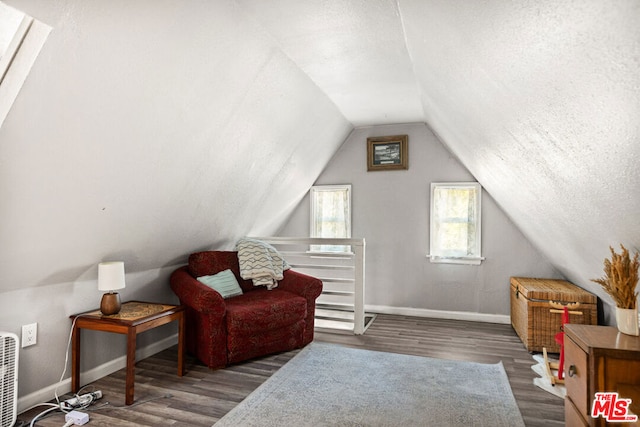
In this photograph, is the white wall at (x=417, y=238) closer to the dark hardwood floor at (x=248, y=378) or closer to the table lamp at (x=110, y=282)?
the dark hardwood floor at (x=248, y=378)

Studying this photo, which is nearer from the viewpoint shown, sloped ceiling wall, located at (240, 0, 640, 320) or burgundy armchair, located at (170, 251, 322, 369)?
sloped ceiling wall, located at (240, 0, 640, 320)

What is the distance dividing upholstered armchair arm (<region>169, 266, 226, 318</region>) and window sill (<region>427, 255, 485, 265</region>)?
2790 millimetres

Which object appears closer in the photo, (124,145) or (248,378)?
(124,145)

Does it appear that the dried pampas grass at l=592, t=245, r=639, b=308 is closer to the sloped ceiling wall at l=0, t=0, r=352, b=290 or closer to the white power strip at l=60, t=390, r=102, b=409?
the sloped ceiling wall at l=0, t=0, r=352, b=290

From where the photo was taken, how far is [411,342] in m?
3.75

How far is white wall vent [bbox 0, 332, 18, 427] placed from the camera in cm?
206

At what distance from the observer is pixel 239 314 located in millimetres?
3119

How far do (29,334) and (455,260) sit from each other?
4.20 meters

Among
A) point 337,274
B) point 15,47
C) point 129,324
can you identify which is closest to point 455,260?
point 337,274

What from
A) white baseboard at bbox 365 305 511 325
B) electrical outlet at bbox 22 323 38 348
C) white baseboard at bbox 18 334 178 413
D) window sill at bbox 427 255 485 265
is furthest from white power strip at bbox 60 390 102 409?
window sill at bbox 427 255 485 265

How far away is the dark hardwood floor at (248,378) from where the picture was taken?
2316mm

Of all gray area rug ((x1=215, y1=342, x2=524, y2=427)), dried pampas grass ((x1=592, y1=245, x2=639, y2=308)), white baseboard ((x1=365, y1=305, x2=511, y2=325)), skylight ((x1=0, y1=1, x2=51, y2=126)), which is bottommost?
gray area rug ((x1=215, y1=342, x2=524, y2=427))
